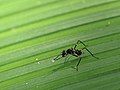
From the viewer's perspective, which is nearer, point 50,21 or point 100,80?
point 50,21

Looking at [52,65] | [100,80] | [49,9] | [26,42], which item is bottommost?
[100,80]

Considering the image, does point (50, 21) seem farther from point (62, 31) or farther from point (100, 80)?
point (100, 80)

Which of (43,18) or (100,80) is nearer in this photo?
(43,18)

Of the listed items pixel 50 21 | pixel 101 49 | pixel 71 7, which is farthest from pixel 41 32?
pixel 101 49

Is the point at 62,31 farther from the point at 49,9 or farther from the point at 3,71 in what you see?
the point at 3,71

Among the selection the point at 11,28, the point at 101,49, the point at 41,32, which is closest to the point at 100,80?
the point at 101,49

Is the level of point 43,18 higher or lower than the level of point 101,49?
higher
